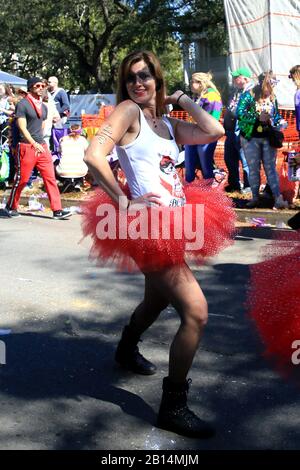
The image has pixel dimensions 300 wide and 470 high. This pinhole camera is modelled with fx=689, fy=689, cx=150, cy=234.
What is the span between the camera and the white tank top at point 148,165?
137 inches

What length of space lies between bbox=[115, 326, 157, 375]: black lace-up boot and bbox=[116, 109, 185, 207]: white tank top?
1048 mm

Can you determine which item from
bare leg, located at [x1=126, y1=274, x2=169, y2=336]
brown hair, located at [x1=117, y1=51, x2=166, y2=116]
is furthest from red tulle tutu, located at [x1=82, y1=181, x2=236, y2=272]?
brown hair, located at [x1=117, y1=51, x2=166, y2=116]

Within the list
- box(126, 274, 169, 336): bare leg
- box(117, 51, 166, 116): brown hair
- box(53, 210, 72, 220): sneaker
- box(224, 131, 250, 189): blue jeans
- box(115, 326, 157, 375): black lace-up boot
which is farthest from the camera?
box(224, 131, 250, 189): blue jeans

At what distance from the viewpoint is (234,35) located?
48.9 ft

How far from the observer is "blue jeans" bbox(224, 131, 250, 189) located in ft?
35.8

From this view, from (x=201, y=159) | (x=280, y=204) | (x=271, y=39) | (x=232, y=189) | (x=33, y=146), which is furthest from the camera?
(x=271, y=39)

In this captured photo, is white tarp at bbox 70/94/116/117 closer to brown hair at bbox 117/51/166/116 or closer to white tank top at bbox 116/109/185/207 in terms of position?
brown hair at bbox 117/51/166/116

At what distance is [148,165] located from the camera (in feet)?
11.4

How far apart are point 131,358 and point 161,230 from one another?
1183 mm

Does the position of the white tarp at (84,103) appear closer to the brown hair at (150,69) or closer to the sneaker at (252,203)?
the sneaker at (252,203)

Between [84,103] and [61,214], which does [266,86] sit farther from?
[84,103]

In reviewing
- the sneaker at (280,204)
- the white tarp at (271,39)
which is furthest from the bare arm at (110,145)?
the white tarp at (271,39)

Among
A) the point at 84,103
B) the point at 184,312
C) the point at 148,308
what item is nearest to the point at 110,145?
the point at 184,312

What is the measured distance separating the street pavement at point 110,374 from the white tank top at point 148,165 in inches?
46.3
